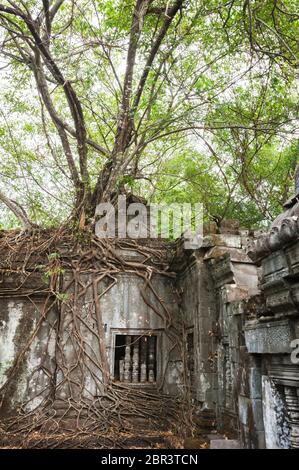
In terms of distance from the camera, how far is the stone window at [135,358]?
5.30 m

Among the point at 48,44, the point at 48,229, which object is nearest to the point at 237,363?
the point at 48,229

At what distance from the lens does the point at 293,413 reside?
8.01 ft

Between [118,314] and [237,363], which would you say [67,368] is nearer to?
[118,314]

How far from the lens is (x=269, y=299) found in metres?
2.67

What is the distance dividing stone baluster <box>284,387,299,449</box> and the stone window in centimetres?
315

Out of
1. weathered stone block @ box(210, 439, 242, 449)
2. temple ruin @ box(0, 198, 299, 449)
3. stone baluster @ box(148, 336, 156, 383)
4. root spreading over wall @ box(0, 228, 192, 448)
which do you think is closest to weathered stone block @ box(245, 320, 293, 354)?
temple ruin @ box(0, 198, 299, 449)

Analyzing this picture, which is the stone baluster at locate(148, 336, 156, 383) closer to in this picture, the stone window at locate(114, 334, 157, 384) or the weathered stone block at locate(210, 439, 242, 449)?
the stone window at locate(114, 334, 157, 384)

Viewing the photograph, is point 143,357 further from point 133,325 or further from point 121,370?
point 133,325

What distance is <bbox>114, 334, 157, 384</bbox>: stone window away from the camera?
530 cm

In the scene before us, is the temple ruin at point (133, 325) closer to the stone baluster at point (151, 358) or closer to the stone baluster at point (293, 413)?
the stone baluster at point (151, 358)

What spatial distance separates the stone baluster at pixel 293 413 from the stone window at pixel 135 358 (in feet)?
10.3

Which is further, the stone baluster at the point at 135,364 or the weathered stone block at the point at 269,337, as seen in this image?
the stone baluster at the point at 135,364

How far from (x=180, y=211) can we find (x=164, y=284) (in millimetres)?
3506

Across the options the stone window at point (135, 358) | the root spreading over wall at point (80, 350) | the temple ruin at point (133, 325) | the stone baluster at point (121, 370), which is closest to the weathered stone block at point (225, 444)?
the temple ruin at point (133, 325)
